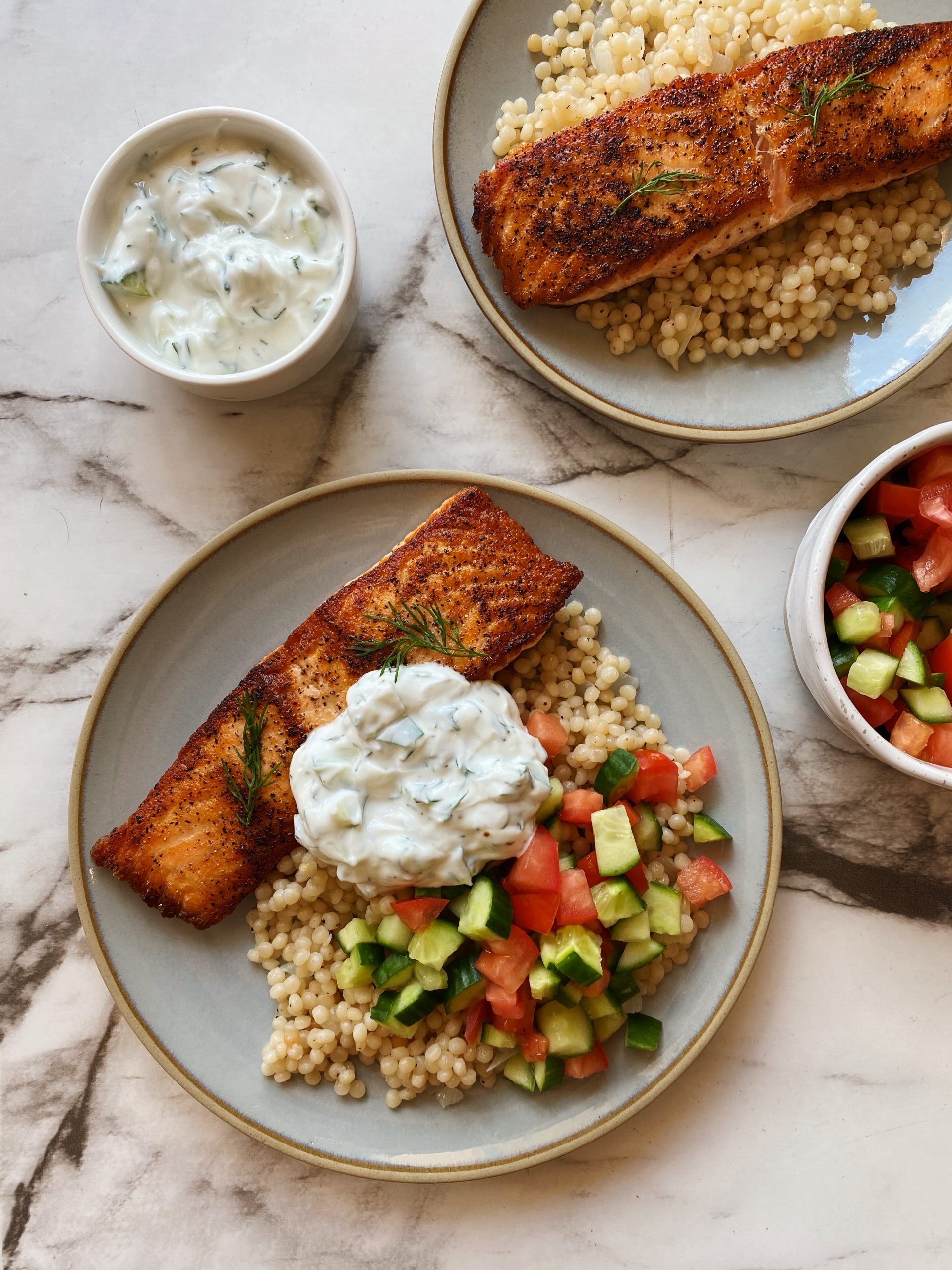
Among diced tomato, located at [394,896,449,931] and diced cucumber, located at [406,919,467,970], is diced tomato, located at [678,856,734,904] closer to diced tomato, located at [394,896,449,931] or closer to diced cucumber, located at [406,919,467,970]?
diced cucumber, located at [406,919,467,970]

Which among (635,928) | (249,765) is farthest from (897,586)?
(249,765)

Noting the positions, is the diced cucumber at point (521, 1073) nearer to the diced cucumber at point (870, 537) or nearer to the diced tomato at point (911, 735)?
the diced tomato at point (911, 735)

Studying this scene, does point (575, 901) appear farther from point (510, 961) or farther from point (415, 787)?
point (415, 787)

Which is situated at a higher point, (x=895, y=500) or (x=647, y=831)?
(x=895, y=500)

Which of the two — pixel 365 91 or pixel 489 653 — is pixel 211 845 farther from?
pixel 365 91

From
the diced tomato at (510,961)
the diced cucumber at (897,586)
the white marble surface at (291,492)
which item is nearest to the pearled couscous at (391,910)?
the diced tomato at (510,961)

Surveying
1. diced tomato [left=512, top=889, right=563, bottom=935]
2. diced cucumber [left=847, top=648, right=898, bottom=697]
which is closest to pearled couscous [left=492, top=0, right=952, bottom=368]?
diced cucumber [left=847, top=648, right=898, bottom=697]
